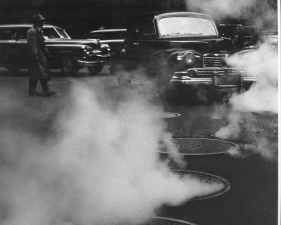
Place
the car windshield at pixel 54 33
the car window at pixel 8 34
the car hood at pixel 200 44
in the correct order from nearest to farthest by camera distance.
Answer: the car hood at pixel 200 44 < the car window at pixel 8 34 < the car windshield at pixel 54 33

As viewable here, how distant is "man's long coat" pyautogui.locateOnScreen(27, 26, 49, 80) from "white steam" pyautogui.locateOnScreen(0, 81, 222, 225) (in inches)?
134

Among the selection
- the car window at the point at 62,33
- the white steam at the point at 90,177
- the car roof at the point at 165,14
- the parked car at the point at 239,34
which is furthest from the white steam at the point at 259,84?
the car window at the point at 62,33

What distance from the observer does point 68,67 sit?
14.4 meters

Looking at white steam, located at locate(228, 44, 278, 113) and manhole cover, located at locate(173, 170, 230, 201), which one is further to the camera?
white steam, located at locate(228, 44, 278, 113)

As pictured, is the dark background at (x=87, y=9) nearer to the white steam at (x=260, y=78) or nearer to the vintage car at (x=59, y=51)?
the white steam at (x=260, y=78)

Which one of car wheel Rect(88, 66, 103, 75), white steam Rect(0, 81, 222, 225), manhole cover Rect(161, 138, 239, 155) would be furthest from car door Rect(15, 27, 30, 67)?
manhole cover Rect(161, 138, 239, 155)

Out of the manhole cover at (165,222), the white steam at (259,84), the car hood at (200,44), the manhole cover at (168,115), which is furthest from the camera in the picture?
the car hood at (200,44)

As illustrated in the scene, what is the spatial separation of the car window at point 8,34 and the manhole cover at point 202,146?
7.48 metres

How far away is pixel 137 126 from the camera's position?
6.82 metres

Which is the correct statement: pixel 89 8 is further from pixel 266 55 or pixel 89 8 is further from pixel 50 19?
pixel 266 55

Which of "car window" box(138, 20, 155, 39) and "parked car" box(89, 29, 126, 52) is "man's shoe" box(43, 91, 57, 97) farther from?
"parked car" box(89, 29, 126, 52)

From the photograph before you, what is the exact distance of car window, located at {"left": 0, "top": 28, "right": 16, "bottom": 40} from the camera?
12.1 m

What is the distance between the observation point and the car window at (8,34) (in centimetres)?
1207

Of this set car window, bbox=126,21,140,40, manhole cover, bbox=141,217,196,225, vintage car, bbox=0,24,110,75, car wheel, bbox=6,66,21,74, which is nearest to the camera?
manhole cover, bbox=141,217,196,225
